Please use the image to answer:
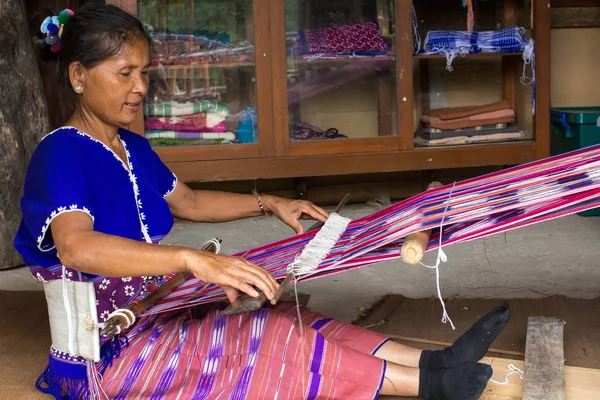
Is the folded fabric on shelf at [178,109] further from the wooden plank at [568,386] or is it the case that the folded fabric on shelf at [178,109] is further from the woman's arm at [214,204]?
the wooden plank at [568,386]

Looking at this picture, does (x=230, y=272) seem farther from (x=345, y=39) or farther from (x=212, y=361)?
(x=345, y=39)

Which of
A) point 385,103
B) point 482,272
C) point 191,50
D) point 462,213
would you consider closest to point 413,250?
point 462,213

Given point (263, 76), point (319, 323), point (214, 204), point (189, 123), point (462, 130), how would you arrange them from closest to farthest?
point (319, 323) → point (214, 204) → point (263, 76) → point (189, 123) → point (462, 130)

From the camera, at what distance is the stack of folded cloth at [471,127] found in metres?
4.34

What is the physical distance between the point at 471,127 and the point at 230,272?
9.71ft

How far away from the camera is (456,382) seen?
190cm

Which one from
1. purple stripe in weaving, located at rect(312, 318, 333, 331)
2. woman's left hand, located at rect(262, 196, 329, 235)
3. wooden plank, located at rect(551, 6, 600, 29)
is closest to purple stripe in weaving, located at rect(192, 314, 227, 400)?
purple stripe in weaving, located at rect(312, 318, 333, 331)

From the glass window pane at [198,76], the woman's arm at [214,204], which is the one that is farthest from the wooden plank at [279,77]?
the woman's arm at [214,204]

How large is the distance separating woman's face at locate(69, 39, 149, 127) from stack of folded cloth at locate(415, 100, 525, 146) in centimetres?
260

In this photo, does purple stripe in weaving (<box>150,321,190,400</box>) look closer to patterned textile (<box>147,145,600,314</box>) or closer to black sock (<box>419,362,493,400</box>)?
patterned textile (<box>147,145,600,314</box>)

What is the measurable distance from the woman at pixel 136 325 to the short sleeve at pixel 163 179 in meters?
0.22

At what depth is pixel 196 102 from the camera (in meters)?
4.29

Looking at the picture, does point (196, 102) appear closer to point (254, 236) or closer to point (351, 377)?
point (254, 236)

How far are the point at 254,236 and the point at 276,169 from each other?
37cm
